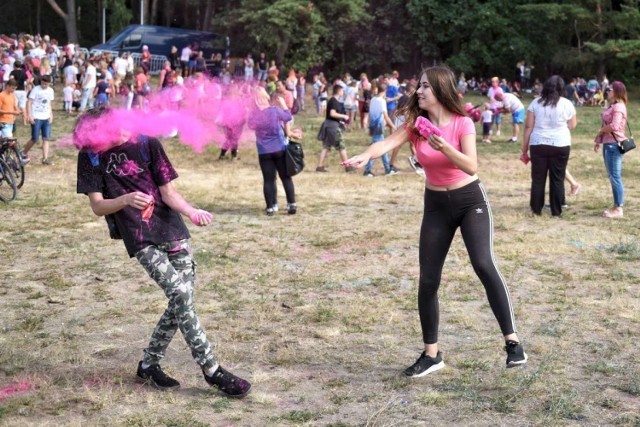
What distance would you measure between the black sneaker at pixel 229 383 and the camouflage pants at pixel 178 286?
0.23ft

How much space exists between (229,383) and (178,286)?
0.64 m

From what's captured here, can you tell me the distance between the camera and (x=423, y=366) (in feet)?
17.4

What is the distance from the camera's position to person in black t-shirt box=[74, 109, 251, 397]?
4766 millimetres

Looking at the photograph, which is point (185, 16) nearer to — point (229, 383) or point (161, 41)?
point (161, 41)

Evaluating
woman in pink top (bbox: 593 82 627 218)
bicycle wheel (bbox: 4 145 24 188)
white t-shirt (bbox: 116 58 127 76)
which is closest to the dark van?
white t-shirt (bbox: 116 58 127 76)

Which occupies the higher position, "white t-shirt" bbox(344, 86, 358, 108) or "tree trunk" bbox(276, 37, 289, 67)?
"tree trunk" bbox(276, 37, 289, 67)

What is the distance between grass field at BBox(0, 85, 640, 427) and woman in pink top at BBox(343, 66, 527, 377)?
495 mm

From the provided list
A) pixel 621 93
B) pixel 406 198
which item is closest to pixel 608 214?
pixel 621 93

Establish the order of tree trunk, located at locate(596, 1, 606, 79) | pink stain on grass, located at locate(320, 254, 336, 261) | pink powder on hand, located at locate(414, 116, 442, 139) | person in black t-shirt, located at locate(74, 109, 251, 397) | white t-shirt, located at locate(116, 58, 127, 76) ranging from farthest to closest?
1. tree trunk, located at locate(596, 1, 606, 79)
2. white t-shirt, located at locate(116, 58, 127, 76)
3. pink stain on grass, located at locate(320, 254, 336, 261)
4. pink powder on hand, located at locate(414, 116, 442, 139)
5. person in black t-shirt, located at locate(74, 109, 251, 397)

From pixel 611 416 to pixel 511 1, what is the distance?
39257mm

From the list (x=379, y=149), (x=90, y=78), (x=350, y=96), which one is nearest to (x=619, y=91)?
(x=379, y=149)

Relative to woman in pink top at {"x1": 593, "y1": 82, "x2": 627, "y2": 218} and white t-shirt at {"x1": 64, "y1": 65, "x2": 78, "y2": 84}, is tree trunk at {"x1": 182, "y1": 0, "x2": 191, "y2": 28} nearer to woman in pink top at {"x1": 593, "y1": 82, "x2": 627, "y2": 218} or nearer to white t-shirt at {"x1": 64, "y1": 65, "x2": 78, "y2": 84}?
white t-shirt at {"x1": 64, "y1": 65, "x2": 78, "y2": 84}

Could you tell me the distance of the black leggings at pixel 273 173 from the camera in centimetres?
1080

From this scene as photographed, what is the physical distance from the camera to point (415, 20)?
1646 inches
